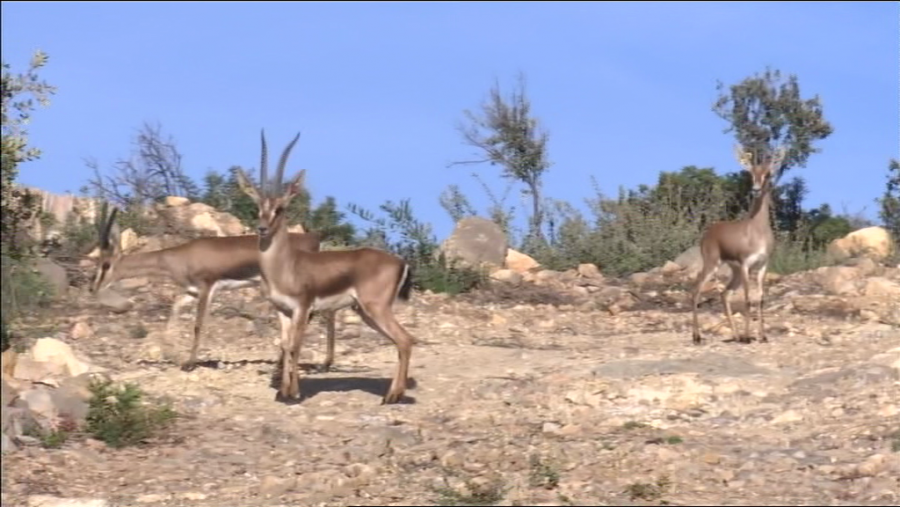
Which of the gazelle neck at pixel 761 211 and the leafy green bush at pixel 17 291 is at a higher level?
the gazelle neck at pixel 761 211

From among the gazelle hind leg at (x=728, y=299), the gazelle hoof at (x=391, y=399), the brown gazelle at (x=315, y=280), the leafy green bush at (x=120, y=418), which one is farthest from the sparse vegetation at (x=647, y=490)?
the gazelle hind leg at (x=728, y=299)

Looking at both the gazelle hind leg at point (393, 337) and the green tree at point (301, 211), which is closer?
the gazelle hind leg at point (393, 337)

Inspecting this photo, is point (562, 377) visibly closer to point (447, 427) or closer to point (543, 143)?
point (447, 427)

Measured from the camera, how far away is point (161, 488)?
10.2 meters

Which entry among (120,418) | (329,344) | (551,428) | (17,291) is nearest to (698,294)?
(329,344)

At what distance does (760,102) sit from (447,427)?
15.8m

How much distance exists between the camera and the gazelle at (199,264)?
15.5 m

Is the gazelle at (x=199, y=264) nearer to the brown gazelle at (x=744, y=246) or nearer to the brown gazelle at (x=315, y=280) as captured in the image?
the brown gazelle at (x=315, y=280)

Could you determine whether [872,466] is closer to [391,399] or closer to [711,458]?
[711,458]

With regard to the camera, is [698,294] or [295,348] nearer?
[295,348]

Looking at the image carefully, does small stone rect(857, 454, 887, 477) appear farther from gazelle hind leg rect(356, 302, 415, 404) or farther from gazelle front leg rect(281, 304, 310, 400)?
gazelle front leg rect(281, 304, 310, 400)

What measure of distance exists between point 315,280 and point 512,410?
2.18m

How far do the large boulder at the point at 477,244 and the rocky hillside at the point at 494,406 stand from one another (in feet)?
6.93

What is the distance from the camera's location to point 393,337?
44.2 ft
